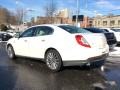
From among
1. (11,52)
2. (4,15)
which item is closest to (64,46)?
(11,52)

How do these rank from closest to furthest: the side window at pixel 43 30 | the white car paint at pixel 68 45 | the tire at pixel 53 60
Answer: the white car paint at pixel 68 45 → the tire at pixel 53 60 → the side window at pixel 43 30

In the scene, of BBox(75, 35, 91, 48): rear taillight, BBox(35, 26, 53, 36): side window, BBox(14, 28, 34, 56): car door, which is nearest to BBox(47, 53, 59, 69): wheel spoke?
BBox(35, 26, 53, 36): side window

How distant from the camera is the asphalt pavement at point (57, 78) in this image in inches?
227

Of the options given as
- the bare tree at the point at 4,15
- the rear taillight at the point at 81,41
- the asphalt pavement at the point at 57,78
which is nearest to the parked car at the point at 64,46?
the rear taillight at the point at 81,41

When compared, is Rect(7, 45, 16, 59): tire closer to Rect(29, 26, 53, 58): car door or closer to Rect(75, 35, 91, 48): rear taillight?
Rect(29, 26, 53, 58): car door

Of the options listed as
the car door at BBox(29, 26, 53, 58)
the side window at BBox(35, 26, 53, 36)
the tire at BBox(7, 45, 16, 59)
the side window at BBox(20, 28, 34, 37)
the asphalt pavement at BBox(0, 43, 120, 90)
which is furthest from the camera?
the tire at BBox(7, 45, 16, 59)

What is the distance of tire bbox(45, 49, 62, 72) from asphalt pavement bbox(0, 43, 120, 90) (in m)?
0.18

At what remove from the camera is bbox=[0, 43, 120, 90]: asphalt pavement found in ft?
18.9

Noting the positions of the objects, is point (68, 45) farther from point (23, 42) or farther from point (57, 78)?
point (23, 42)

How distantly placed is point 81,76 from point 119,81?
1.17 meters

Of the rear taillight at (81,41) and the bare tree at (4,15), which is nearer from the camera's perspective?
the rear taillight at (81,41)

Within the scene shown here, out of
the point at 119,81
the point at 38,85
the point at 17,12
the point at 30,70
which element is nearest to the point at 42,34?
the point at 30,70

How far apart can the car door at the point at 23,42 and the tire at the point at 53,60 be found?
1354mm

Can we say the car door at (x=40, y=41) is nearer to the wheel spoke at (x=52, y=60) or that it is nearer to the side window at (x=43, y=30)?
the side window at (x=43, y=30)
